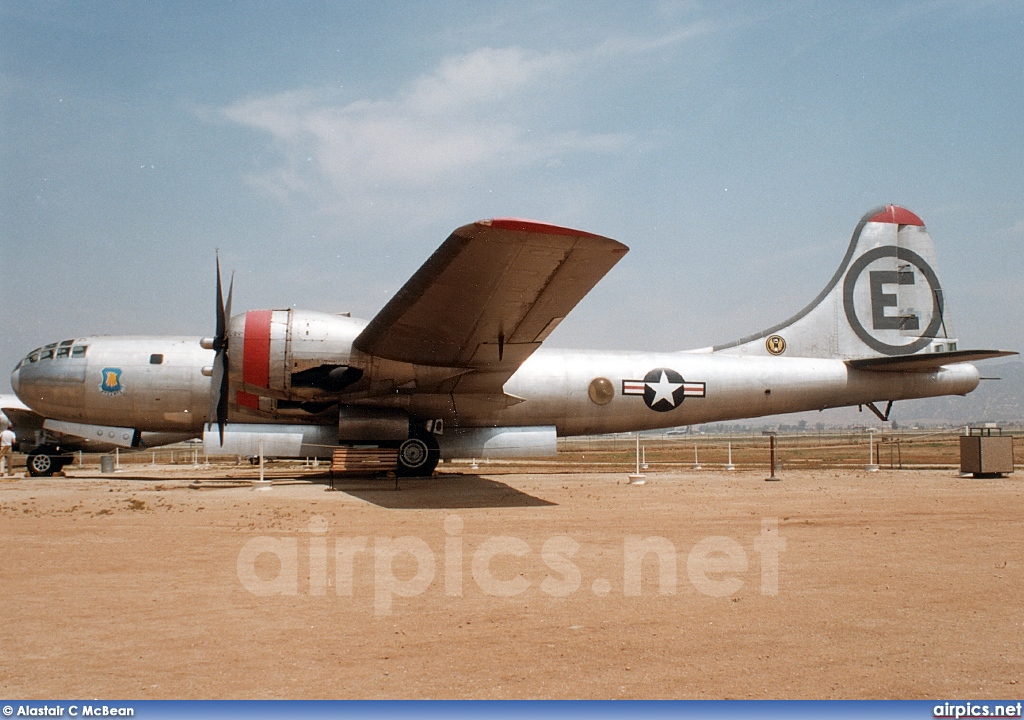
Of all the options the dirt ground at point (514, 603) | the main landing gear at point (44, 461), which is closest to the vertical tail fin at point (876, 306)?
the dirt ground at point (514, 603)

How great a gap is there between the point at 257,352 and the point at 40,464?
1111cm

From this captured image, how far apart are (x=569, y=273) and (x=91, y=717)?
337 inches

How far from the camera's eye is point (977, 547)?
7.21m

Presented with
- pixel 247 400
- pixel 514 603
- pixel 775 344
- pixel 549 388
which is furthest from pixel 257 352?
pixel 775 344

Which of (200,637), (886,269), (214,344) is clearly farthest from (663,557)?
(886,269)

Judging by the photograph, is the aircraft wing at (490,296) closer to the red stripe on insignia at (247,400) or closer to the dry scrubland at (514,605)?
the red stripe on insignia at (247,400)

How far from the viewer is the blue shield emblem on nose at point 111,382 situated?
16.2m

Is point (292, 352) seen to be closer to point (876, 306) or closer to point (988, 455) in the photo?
point (988, 455)

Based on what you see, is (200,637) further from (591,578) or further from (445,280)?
(445,280)

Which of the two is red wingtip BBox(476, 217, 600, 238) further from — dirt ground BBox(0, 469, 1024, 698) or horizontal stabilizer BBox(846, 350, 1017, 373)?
horizontal stabilizer BBox(846, 350, 1017, 373)

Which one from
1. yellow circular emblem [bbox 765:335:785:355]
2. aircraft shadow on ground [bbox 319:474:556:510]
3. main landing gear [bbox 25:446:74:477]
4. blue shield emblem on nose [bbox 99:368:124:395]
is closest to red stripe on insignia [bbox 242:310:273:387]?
aircraft shadow on ground [bbox 319:474:556:510]

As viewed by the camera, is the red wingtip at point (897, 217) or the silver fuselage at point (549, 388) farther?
the red wingtip at point (897, 217)

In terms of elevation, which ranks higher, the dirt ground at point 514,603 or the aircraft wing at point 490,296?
the aircraft wing at point 490,296

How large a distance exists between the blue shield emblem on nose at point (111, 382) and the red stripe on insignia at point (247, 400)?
311cm
